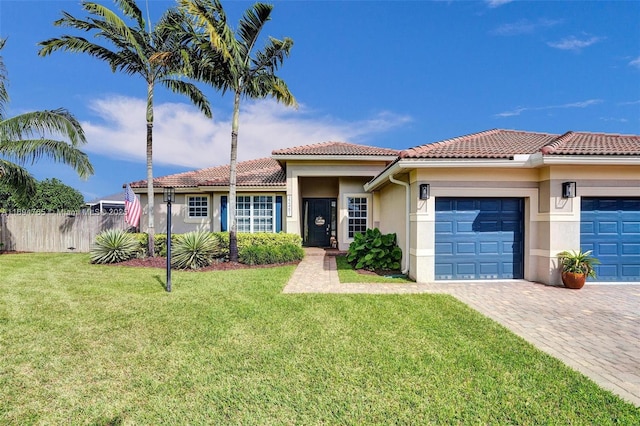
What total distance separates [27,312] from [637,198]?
1487cm

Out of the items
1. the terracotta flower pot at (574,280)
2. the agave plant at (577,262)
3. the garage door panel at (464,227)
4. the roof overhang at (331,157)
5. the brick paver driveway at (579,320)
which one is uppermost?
the roof overhang at (331,157)

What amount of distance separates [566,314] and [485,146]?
17.3 feet

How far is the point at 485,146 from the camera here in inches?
356

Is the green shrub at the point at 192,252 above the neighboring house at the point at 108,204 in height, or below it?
below

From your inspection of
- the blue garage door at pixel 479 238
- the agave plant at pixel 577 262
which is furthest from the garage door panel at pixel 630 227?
the blue garage door at pixel 479 238

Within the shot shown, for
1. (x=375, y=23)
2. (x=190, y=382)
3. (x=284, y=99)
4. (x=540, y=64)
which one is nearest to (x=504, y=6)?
(x=540, y=64)

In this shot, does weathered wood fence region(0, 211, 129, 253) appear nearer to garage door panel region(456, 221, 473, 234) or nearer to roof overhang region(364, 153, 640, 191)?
roof overhang region(364, 153, 640, 191)

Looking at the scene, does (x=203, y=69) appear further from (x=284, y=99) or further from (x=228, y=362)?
(x=228, y=362)

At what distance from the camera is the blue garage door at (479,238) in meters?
8.41

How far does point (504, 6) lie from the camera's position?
10.2 m

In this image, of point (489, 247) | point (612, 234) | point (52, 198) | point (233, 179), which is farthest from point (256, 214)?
point (52, 198)

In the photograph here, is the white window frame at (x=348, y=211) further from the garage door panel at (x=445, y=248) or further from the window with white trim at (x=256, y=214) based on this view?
the garage door panel at (x=445, y=248)

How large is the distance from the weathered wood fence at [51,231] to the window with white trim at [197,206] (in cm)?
472

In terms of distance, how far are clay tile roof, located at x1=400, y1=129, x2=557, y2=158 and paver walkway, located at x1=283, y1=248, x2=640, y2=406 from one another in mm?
3528
